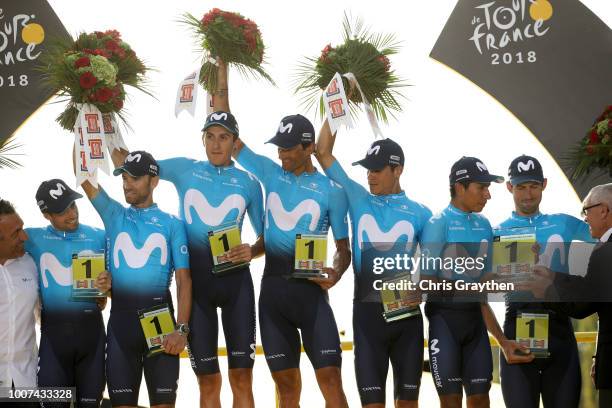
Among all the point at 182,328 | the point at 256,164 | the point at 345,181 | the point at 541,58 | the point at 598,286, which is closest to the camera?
the point at 598,286

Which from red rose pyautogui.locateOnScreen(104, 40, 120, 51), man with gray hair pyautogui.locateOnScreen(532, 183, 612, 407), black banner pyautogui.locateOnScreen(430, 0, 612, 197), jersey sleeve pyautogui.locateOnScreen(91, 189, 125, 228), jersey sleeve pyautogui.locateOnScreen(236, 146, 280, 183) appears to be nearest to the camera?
man with gray hair pyautogui.locateOnScreen(532, 183, 612, 407)

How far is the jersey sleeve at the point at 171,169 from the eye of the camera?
5.91m

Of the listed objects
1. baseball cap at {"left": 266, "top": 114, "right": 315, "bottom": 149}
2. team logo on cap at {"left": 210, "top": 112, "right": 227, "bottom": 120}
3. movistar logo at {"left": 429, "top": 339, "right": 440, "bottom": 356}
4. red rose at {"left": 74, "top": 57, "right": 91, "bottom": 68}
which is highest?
red rose at {"left": 74, "top": 57, "right": 91, "bottom": 68}

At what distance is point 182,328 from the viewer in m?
5.47

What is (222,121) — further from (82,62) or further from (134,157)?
(82,62)

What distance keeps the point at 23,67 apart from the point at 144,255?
2.13 m

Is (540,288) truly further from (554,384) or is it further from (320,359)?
(320,359)

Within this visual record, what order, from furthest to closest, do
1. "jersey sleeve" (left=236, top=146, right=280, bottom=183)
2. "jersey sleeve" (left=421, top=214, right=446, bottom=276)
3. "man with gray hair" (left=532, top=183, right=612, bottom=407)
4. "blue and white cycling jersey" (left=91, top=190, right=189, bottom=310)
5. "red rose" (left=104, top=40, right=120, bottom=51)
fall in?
"red rose" (left=104, top=40, right=120, bottom=51)
"jersey sleeve" (left=236, top=146, right=280, bottom=183)
"jersey sleeve" (left=421, top=214, right=446, bottom=276)
"blue and white cycling jersey" (left=91, top=190, right=189, bottom=310)
"man with gray hair" (left=532, top=183, right=612, bottom=407)

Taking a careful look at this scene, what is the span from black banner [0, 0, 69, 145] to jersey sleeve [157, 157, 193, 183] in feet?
4.90

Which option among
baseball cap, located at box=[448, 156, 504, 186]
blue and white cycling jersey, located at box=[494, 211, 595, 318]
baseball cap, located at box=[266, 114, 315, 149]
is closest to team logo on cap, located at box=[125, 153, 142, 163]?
baseball cap, located at box=[266, 114, 315, 149]

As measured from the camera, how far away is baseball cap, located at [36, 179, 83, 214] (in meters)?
5.75

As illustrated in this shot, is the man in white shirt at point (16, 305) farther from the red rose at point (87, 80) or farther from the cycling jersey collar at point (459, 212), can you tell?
the cycling jersey collar at point (459, 212)

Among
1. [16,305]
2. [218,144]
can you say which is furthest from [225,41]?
[16,305]

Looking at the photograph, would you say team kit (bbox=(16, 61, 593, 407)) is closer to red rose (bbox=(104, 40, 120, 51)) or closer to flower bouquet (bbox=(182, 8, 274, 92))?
flower bouquet (bbox=(182, 8, 274, 92))
